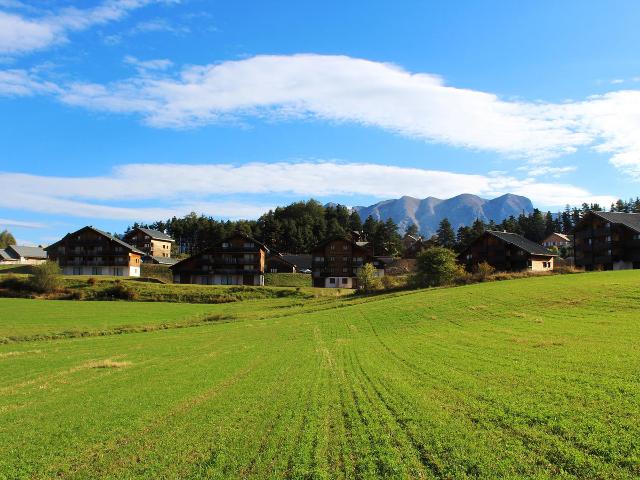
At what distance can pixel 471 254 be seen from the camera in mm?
106625

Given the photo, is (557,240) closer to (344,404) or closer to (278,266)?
(278,266)

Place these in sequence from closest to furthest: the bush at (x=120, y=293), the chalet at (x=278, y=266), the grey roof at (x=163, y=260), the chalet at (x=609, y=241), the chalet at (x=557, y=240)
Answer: the bush at (x=120, y=293), the chalet at (x=609, y=241), the chalet at (x=278, y=266), the grey roof at (x=163, y=260), the chalet at (x=557, y=240)

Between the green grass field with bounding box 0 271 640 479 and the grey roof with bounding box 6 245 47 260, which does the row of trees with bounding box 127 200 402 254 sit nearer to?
the grey roof with bounding box 6 245 47 260

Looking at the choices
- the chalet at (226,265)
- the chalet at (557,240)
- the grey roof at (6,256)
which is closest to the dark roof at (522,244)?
the chalet at (226,265)

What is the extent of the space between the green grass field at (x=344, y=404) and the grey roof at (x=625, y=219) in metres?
63.1

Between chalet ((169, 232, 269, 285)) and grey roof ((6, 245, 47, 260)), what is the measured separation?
299 feet

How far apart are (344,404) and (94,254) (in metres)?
118

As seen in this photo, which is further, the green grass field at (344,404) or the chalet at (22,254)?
the chalet at (22,254)

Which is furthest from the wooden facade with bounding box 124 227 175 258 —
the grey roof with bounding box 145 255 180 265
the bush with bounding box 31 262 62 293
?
the bush with bounding box 31 262 62 293

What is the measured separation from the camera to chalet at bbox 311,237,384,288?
115 meters

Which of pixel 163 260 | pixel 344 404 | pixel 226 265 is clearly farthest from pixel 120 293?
pixel 344 404

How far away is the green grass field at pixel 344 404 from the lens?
11.2 metres

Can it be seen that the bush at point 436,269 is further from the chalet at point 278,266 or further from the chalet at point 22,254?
the chalet at point 22,254

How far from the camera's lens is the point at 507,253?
98.9 meters
